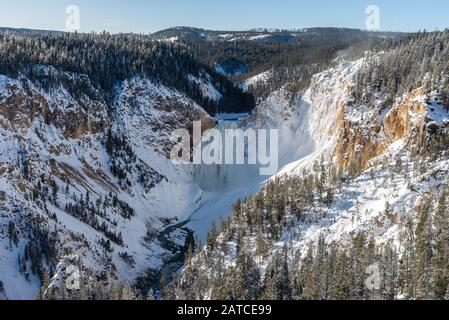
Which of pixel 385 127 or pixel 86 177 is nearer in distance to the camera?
pixel 385 127

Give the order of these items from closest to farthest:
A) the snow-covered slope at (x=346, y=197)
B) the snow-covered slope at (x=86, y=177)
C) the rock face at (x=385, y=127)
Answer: the snow-covered slope at (x=346, y=197) → the snow-covered slope at (x=86, y=177) → the rock face at (x=385, y=127)

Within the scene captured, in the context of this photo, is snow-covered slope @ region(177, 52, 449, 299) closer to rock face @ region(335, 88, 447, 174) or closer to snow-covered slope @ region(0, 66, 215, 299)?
rock face @ region(335, 88, 447, 174)

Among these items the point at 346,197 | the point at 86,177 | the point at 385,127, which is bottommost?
the point at 86,177

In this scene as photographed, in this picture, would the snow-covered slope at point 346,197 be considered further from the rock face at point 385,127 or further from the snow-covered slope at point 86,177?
the snow-covered slope at point 86,177

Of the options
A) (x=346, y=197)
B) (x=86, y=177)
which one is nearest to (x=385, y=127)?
(x=346, y=197)

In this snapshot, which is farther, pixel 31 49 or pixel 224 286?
pixel 31 49

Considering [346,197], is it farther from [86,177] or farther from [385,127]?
[86,177]

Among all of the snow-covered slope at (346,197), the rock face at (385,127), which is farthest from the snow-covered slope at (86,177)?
the rock face at (385,127)

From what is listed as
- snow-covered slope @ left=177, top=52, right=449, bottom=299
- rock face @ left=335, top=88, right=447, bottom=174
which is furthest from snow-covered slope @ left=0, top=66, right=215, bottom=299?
rock face @ left=335, top=88, right=447, bottom=174
